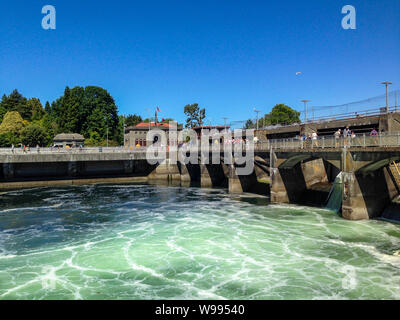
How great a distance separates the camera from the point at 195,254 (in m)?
24.0

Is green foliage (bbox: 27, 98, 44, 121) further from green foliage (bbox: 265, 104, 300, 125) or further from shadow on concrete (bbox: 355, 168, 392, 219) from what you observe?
shadow on concrete (bbox: 355, 168, 392, 219)

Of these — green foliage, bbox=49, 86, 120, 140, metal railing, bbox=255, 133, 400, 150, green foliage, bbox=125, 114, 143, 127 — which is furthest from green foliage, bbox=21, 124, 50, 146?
metal railing, bbox=255, 133, 400, 150

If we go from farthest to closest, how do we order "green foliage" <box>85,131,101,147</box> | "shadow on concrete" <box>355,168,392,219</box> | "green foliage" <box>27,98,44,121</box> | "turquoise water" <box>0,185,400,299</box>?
1. "green foliage" <box>27,98,44,121</box>
2. "green foliage" <box>85,131,101,147</box>
3. "shadow on concrete" <box>355,168,392,219</box>
4. "turquoise water" <box>0,185,400,299</box>

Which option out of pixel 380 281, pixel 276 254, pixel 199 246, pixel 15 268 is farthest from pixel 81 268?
pixel 380 281

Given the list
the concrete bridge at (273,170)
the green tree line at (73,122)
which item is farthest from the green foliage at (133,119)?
the concrete bridge at (273,170)

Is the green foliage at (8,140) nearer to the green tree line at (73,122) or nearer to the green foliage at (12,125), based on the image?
the green tree line at (73,122)

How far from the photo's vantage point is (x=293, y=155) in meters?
40.1

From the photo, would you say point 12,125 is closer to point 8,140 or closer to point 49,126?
point 8,140

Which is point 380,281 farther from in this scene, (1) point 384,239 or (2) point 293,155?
(2) point 293,155

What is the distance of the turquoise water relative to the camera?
58.6 feet

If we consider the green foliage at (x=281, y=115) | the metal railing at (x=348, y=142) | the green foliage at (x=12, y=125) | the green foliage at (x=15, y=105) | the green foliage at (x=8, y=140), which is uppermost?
the green foliage at (x=15, y=105)

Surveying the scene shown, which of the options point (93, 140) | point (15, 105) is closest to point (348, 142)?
point (93, 140)

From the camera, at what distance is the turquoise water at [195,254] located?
58.6 feet
